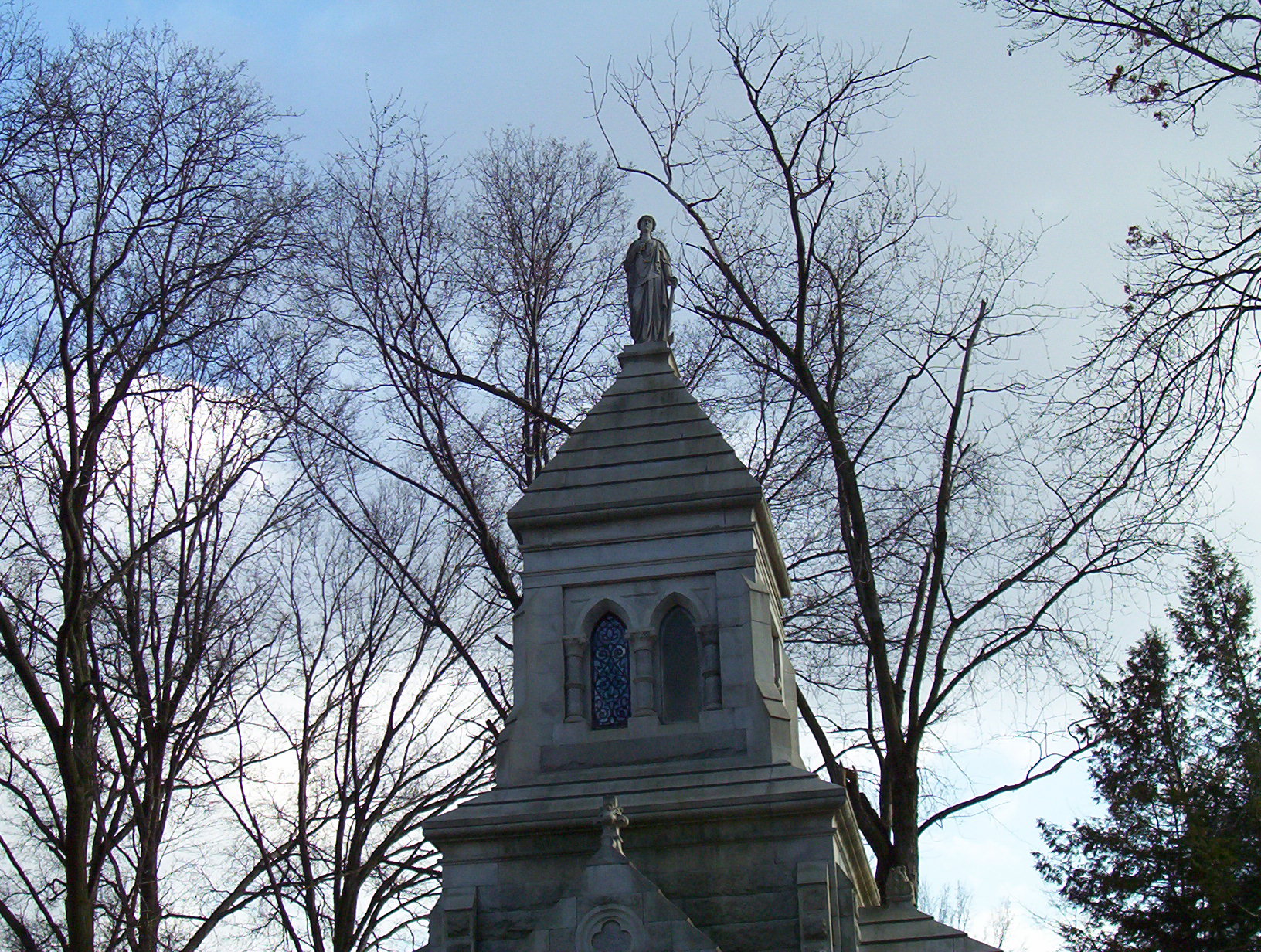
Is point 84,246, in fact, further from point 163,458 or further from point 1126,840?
point 1126,840

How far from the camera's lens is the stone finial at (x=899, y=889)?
13758 mm

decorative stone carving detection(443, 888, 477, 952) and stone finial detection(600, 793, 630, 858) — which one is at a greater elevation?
stone finial detection(600, 793, 630, 858)

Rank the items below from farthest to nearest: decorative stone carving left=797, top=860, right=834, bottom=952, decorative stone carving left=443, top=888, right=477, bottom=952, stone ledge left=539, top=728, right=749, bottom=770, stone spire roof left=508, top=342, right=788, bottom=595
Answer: stone spire roof left=508, top=342, right=788, bottom=595, stone ledge left=539, top=728, right=749, bottom=770, decorative stone carving left=443, top=888, right=477, bottom=952, decorative stone carving left=797, top=860, right=834, bottom=952

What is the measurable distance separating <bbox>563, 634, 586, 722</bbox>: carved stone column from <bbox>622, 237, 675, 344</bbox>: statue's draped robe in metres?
3.54

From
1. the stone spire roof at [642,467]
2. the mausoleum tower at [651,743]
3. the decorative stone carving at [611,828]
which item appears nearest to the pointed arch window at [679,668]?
the mausoleum tower at [651,743]

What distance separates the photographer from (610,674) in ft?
46.4

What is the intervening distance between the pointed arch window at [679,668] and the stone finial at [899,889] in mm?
2322

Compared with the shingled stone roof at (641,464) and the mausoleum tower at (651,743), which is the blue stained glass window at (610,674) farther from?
the shingled stone roof at (641,464)

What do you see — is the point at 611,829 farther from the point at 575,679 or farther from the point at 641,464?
the point at 641,464

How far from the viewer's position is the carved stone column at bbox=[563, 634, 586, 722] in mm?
13867

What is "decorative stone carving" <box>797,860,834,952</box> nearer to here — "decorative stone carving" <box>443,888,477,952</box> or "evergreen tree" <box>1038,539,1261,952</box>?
"decorative stone carving" <box>443,888,477,952</box>

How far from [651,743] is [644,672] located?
26.1 inches

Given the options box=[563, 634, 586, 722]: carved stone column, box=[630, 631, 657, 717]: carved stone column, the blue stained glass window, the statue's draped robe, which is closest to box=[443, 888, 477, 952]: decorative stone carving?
box=[563, 634, 586, 722]: carved stone column

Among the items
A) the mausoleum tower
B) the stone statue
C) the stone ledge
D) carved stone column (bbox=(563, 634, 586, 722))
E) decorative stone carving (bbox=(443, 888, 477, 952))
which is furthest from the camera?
the stone statue
